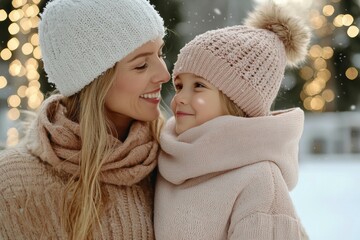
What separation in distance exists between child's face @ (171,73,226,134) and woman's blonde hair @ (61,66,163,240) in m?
0.16

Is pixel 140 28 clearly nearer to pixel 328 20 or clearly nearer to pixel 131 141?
pixel 131 141

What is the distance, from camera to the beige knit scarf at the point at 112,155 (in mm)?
1310

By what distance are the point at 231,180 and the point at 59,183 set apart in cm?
38

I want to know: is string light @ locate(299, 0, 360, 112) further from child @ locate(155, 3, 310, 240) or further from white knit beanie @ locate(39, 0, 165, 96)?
white knit beanie @ locate(39, 0, 165, 96)

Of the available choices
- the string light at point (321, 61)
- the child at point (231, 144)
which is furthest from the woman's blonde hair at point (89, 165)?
the string light at point (321, 61)

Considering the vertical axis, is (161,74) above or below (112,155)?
above

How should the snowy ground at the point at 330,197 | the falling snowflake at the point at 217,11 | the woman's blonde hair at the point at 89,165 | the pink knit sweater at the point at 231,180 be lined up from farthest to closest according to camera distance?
the falling snowflake at the point at 217,11 → the snowy ground at the point at 330,197 → the woman's blonde hair at the point at 89,165 → the pink knit sweater at the point at 231,180

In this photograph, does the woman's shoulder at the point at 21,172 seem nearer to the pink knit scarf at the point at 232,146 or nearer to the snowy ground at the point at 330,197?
the pink knit scarf at the point at 232,146

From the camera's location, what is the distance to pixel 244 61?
130cm

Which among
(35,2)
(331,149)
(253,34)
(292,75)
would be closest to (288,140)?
(253,34)

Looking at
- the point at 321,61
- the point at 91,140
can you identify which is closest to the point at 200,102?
the point at 91,140

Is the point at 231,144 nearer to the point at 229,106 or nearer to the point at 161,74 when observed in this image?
the point at 229,106

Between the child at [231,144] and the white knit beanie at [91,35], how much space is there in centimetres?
13

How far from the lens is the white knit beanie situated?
1.32m
